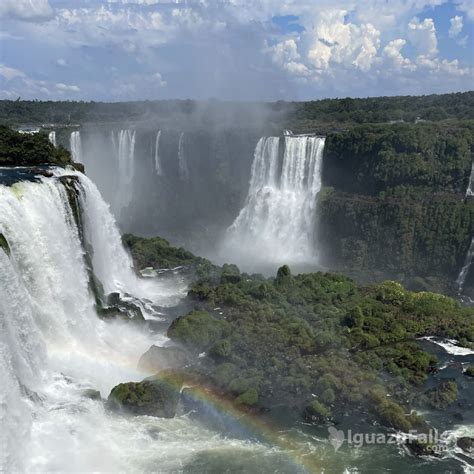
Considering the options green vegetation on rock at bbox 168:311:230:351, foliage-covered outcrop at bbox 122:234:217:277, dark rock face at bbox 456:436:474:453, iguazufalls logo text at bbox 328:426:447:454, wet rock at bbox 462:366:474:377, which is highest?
foliage-covered outcrop at bbox 122:234:217:277

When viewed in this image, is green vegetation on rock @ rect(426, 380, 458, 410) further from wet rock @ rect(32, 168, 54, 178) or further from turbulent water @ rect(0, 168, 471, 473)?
wet rock @ rect(32, 168, 54, 178)

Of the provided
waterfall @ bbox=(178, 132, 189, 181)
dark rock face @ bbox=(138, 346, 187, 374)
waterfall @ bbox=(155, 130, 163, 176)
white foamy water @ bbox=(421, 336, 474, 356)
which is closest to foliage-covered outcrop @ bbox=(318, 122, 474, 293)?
white foamy water @ bbox=(421, 336, 474, 356)

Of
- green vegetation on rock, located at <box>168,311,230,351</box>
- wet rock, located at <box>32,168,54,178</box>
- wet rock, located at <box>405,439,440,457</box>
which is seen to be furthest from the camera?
wet rock, located at <box>32,168,54,178</box>

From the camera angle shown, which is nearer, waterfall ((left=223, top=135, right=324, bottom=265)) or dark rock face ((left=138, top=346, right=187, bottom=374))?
dark rock face ((left=138, top=346, right=187, bottom=374))

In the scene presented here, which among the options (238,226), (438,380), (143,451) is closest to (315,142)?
(238,226)

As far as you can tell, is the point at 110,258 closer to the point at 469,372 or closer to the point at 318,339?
the point at 318,339

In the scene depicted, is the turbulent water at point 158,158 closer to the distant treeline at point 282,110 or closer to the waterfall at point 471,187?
the distant treeline at point 282,110

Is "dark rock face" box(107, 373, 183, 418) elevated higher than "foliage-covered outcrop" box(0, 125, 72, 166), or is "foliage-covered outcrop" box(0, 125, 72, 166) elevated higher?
"foliage-covered outcrop" box(0, 125, 72, 166)

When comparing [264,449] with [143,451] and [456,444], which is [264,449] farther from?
[456,444]
